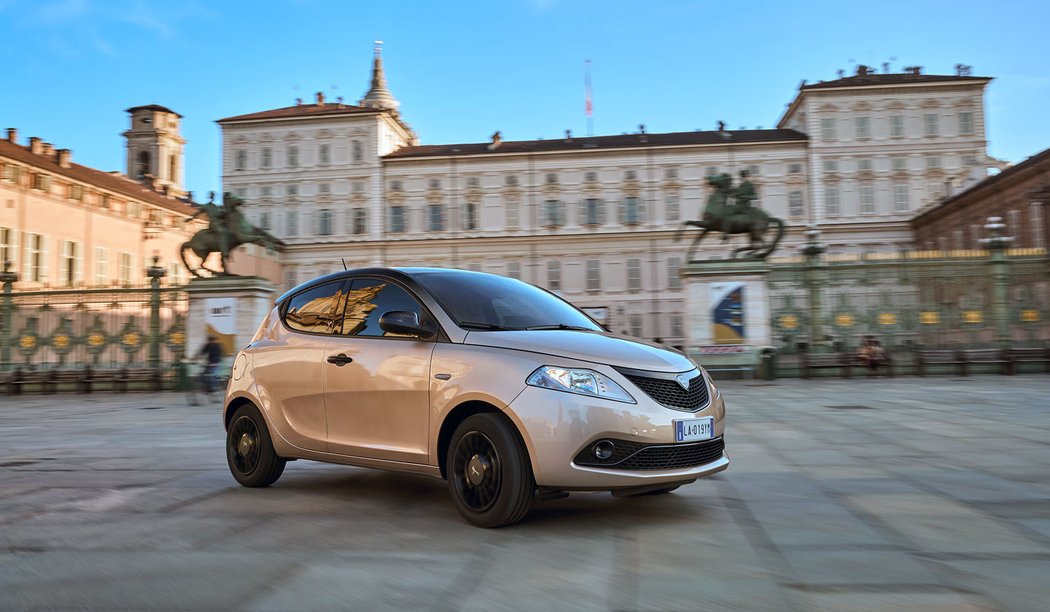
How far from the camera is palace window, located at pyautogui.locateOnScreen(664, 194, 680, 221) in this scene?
210 feet

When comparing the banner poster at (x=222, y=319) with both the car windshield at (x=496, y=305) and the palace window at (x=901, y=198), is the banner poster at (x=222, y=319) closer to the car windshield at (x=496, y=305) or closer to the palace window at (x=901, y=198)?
the car windshield at (x=496, y=305)

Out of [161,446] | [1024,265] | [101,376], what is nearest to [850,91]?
[1024,265]

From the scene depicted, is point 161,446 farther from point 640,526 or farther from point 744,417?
point 744,417

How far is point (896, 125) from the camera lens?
2495 inches

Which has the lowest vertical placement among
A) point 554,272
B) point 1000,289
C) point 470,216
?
point 1000,289

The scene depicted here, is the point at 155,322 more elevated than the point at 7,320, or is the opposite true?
the point at 7,320

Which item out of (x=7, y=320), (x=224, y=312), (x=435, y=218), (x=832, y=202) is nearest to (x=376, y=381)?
(x=224, y=312)

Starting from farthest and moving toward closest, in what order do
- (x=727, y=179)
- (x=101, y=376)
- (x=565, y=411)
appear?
(x=101, y=376)
(x=727, y=179)
(x=565, y=411)

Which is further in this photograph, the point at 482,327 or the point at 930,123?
the point at 930,123

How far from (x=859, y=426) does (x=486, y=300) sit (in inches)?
236

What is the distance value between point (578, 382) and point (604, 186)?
6184cm

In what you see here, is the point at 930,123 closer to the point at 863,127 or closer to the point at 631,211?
the point at 863,127

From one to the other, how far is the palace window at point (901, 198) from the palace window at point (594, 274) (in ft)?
79.1

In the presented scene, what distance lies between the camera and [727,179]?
1850cm
